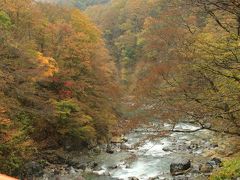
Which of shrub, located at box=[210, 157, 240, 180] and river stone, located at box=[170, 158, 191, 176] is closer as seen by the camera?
shrub, located at box=[210, 157, 240, 180]

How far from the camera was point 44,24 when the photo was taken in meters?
37.1

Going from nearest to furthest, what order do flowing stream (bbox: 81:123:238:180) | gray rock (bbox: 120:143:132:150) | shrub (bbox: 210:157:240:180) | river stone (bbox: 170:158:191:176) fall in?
shrub (bbox: 210:157:240:180)
river stone (bbox: 170:158:191:176)
flowing stream (bbox: 81:123:238:180)
gray rock (bbox: 120:143:132:150)

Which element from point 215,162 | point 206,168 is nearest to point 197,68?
point 206,168

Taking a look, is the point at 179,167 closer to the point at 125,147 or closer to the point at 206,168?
the point at 206,168

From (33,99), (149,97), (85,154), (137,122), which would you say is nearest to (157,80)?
(149,97)

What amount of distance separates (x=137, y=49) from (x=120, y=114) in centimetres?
4078

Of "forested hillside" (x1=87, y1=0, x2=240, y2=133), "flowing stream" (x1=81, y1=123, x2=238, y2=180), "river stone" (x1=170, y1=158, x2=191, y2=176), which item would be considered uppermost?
"forested hillside" (x1=87, y1=0, x2=240, y2=133)

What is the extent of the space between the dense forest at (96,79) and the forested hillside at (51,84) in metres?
0.08

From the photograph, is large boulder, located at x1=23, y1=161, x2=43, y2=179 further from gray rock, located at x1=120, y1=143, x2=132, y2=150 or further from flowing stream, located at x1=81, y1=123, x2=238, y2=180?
gray rock, located at x1=120, y1=143, x2=132, y2=150

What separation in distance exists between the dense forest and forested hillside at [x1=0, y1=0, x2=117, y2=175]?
8 centimetres

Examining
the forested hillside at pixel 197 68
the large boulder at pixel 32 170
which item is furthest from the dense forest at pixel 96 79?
the large boulder at pixel 32 170

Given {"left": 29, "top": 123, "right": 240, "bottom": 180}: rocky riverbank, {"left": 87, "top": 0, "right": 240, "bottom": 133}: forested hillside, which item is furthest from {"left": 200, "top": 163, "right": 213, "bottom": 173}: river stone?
{"left": 87, "top": 0, "right": 240, "bottom": 133}: forested hillside

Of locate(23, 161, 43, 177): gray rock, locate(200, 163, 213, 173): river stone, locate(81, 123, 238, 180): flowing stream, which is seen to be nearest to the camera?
locate(200, 163, 213, 173): river stone

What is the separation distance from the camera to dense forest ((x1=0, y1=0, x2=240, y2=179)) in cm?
1270
